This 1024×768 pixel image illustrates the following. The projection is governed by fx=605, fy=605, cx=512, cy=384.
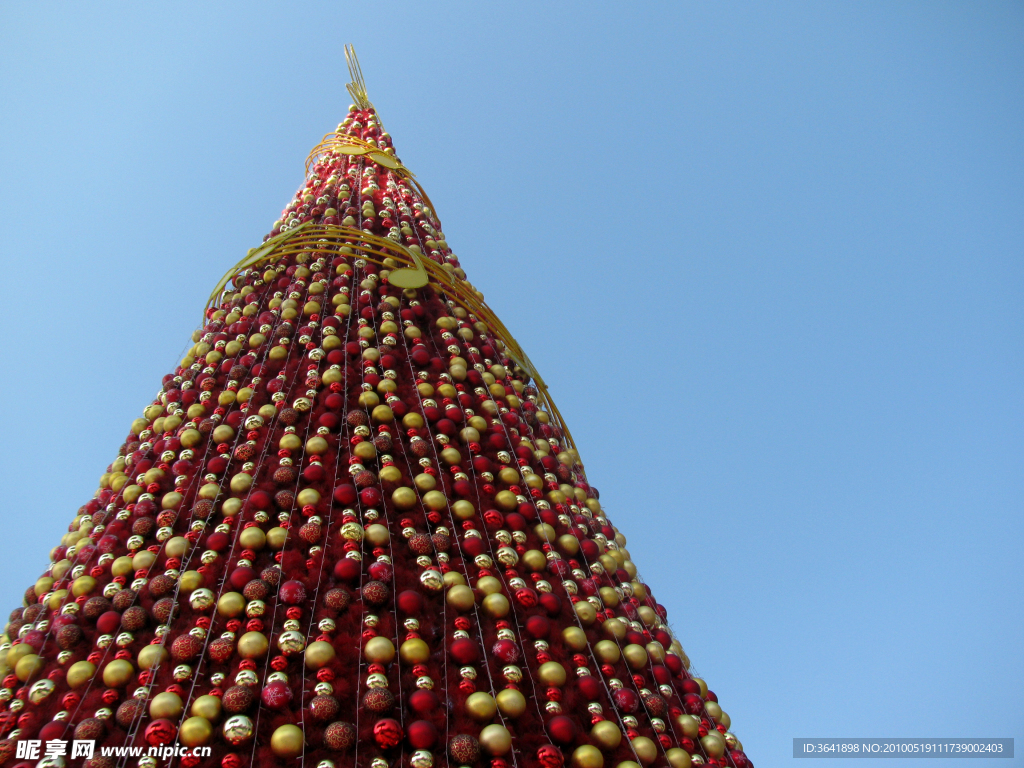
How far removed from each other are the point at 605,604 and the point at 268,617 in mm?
1232

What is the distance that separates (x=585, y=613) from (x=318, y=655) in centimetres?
95

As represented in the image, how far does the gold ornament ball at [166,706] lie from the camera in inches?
62.4

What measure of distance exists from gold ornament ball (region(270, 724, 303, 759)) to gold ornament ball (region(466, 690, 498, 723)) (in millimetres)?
449

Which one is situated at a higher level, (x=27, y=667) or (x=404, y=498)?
(x=404, y=498)

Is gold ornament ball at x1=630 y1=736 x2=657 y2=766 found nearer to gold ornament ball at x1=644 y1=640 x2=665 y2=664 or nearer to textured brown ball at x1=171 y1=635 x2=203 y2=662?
gold ornament ball at x1=644 y1=640 x2=665 y2=664

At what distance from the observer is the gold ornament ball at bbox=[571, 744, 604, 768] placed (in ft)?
5.54

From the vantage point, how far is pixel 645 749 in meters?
1.82

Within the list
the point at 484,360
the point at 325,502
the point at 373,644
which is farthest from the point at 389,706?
the point at 484,360

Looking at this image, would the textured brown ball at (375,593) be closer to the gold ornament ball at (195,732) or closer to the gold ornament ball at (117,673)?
the gold ornament ball at (195,732)

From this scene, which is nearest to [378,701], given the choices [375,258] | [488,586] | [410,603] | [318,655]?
[318,655]

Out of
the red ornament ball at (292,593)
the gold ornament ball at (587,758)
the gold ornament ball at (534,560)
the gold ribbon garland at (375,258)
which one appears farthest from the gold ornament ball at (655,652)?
the gold ribbon garland at (375,258)

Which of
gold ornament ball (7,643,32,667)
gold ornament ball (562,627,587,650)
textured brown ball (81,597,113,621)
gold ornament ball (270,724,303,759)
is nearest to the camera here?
gold ornament ball (270,724,303,759)

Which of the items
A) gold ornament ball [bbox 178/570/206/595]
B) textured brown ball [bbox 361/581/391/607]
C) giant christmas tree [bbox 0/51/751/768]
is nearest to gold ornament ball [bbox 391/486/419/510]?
giant christmas tree [bbox 0/51/751/768]

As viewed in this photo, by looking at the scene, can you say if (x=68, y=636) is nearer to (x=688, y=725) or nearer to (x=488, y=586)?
(x=488, y=586)
